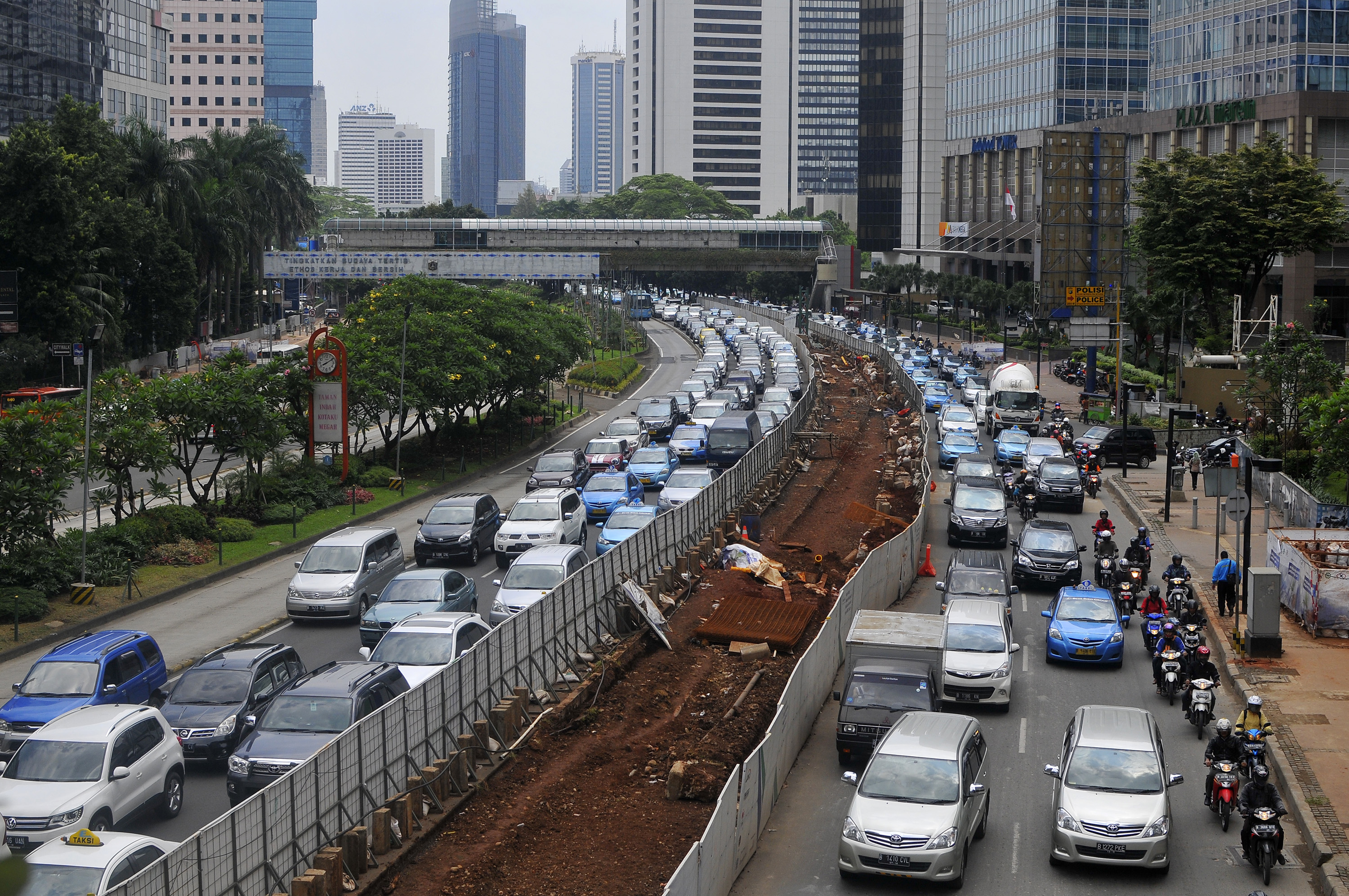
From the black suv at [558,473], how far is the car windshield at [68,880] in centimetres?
2954

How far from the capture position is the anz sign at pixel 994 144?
12038 cm

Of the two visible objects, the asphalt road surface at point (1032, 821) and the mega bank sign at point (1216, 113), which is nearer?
the asphalt road surface at point (1032, 821)

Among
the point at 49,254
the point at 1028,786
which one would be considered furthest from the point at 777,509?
the point at 49,254

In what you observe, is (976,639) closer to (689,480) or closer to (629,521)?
(629,521)

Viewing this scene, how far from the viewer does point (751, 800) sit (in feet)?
56.3

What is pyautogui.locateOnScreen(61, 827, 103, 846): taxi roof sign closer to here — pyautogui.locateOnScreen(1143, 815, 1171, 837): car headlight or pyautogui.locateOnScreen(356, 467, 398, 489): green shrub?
pyautogui.locateOnScreen(1143, 815, 1171, 837): car headlight

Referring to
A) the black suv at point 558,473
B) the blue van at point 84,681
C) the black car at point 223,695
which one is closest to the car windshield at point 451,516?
the black suv at point 558,473

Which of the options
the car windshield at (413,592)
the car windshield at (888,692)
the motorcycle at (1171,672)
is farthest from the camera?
the car windshield at (413,592)

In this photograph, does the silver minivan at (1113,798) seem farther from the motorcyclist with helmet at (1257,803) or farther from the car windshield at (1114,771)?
the motorcyclist with helmet at (1257,803)

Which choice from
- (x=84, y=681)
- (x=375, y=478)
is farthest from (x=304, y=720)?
(x=375, y=478)

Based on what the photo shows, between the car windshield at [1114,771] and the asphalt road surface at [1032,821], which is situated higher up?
the car windshield at [1114,771]

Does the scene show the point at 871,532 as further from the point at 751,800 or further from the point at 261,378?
the point at 751,800

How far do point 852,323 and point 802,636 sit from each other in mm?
106366

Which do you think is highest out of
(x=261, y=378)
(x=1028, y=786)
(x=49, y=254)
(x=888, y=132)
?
(x=888, y=132)
